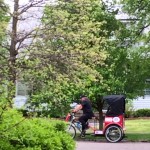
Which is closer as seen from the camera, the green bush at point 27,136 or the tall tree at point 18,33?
the green bush at point 27,136

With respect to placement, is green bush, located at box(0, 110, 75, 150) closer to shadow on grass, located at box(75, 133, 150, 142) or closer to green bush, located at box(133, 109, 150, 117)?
shadow on grass, located at box(75, 133, 150, 142)

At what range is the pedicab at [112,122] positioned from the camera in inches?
685

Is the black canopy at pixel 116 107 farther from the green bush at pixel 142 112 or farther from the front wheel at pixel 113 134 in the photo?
the green bush at pixel 142 112

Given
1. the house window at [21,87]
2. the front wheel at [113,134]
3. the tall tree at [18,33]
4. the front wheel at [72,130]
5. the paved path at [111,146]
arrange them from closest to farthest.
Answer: the house window at [21,87] < the tall tree at [18,33] < the paved path at [111,146] < the front wheel at [72,130] < the front wheel at [113,134]

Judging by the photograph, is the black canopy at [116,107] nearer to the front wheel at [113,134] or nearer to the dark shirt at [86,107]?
the front wheel at [113,134]

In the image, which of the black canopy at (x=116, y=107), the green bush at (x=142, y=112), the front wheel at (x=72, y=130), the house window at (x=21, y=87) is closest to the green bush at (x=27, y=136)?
the house window at (x=21, y=87)

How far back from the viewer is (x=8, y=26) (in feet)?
40.2

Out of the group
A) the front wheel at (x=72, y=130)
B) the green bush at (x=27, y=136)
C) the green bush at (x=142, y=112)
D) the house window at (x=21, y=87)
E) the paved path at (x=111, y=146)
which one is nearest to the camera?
the green bush at (x=27, y=136)

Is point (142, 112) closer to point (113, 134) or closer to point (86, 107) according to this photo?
point (113, 134)

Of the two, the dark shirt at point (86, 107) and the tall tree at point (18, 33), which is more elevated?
the tall tree at point (18, 33)

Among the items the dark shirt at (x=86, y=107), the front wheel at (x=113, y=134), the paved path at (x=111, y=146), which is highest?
the dark shirt at (x=86, y=107)

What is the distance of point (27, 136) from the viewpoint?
623 cm

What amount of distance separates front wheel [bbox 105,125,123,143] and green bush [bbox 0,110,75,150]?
33.0 feet

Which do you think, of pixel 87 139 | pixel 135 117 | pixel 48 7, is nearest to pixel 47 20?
pixel 48 7
